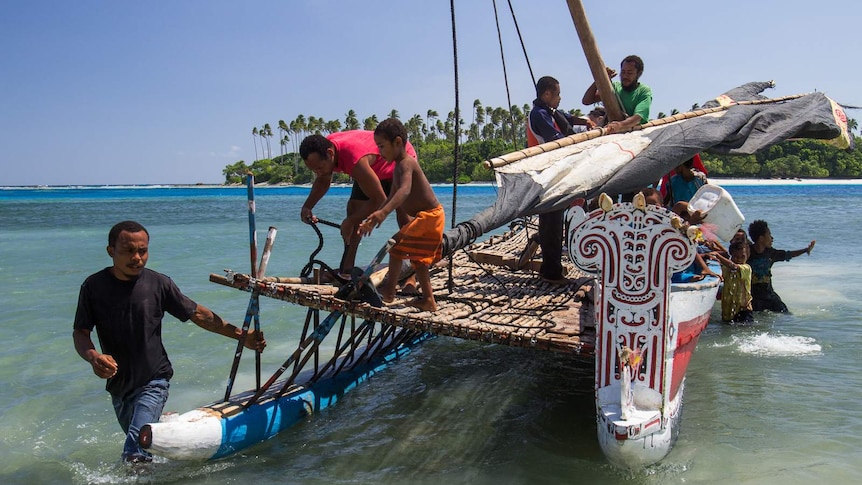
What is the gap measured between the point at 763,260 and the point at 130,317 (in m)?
7.66

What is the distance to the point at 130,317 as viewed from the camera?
366 centimetres

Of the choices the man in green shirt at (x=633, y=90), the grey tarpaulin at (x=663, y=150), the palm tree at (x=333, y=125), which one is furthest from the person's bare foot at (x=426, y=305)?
the palm tree at (x=333, y=125)

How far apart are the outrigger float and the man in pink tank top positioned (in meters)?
0.49

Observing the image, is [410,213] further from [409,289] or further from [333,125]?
[333,125]

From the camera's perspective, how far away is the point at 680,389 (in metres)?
4.56

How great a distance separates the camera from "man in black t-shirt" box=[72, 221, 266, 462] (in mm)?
3572

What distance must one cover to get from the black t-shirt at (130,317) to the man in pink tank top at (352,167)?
146cm

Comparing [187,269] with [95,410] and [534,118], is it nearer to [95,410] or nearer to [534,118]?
[95,410]

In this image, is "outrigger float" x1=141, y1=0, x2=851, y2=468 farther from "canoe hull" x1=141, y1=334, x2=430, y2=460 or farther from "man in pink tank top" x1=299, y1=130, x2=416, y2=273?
"man in pink tank top" x1=299, y1=130, x2=416, y2=273

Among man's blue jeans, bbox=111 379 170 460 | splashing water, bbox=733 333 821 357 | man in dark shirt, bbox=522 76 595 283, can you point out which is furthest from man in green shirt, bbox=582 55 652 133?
man's blue jeans, bbox=111 379 170 460

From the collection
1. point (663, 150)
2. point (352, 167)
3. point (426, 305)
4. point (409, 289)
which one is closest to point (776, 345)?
point (663, 150)

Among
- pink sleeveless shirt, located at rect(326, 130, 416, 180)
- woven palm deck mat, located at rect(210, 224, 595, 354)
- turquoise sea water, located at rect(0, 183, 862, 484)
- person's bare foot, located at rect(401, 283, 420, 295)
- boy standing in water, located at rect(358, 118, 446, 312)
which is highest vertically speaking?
pink sleeveless shirt, located at rect(326, 130, 416, 180)

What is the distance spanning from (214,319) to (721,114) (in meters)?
5.46

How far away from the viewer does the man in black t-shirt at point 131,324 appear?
3.57 metres
